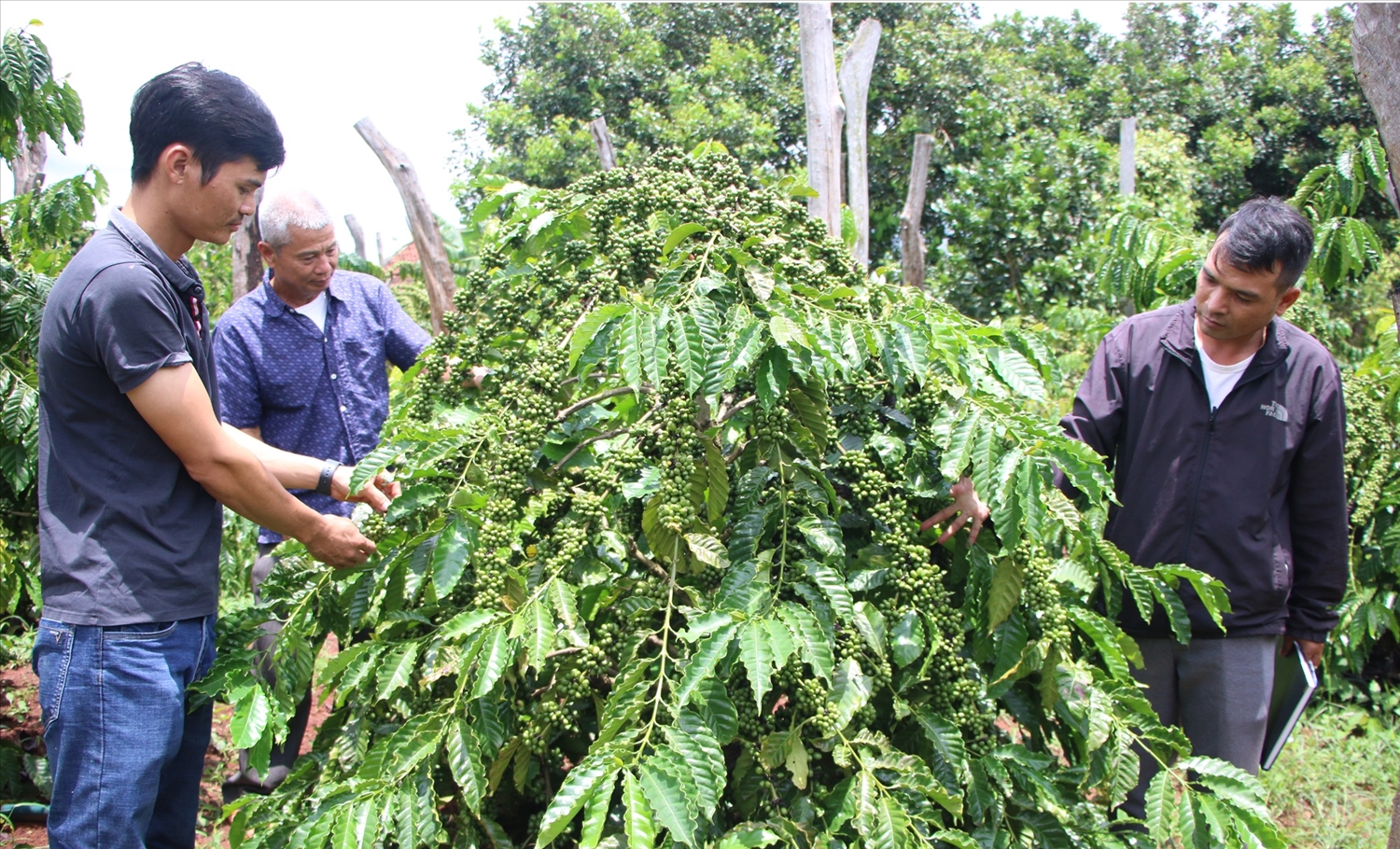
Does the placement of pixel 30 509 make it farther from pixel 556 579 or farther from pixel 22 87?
pixel 556 579

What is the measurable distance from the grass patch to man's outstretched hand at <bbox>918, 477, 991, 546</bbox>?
5.68 feet

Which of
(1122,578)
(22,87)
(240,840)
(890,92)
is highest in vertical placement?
(890,92)

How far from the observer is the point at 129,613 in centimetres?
177

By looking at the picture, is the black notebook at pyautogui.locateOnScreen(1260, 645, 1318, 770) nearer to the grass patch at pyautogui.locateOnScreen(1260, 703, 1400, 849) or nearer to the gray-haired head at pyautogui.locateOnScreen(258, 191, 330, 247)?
the grass patch at pyautogui.locateOnScreen(1260, 703, 1400, 849)

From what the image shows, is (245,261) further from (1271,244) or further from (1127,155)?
(1127,155)

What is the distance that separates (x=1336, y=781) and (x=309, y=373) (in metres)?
3.66

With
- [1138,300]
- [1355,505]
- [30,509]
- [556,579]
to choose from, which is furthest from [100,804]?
[1355,505]

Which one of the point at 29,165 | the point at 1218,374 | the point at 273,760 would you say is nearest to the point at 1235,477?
the point at 1218,374

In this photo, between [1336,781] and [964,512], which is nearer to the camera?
[964,512]

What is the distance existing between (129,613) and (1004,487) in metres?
1.53

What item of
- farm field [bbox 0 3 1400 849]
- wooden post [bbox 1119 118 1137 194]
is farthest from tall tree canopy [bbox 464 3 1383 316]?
farm field [bbox 0 3 1400 849]

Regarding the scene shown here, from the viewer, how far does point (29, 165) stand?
4797 mm

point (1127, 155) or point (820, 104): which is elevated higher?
point (820, 104)

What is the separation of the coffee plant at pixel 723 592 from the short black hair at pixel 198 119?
0.55 metres
